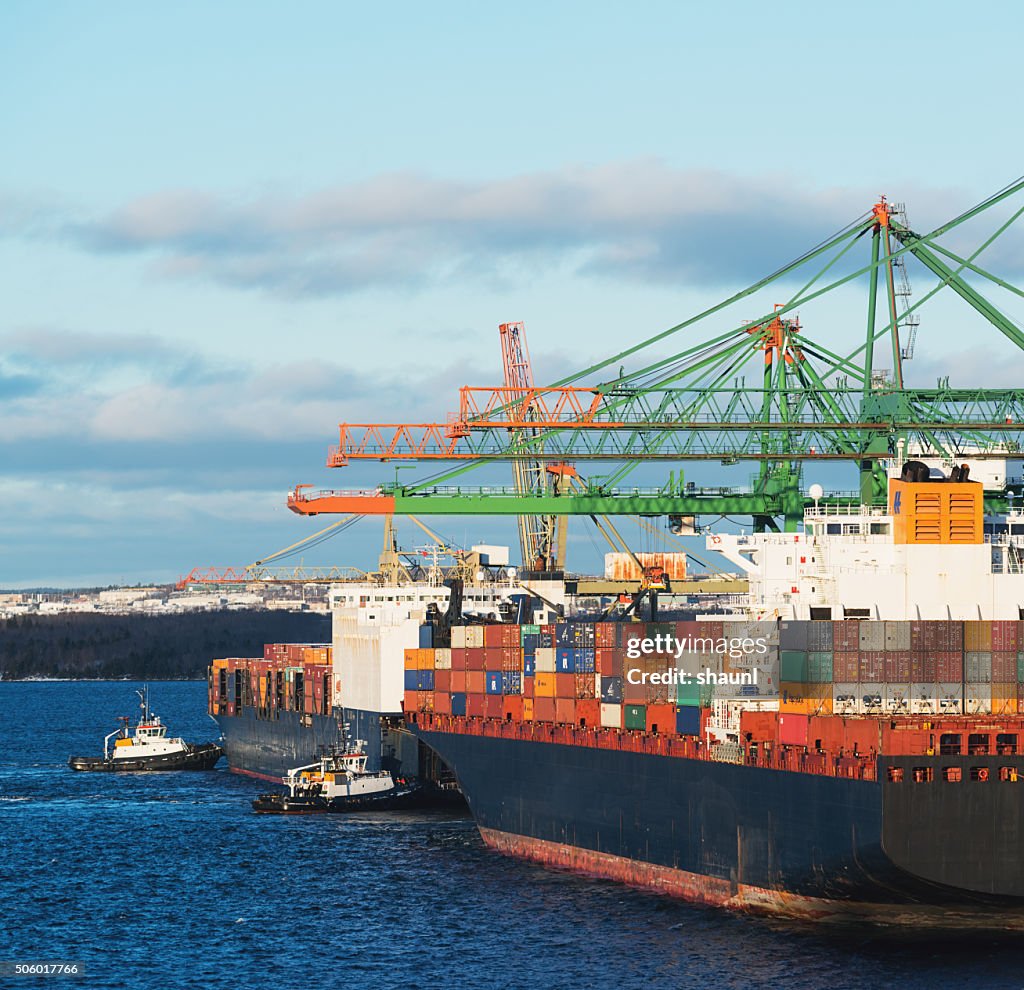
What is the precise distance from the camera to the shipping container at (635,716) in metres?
50.2

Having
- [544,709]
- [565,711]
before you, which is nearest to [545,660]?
[544,709]

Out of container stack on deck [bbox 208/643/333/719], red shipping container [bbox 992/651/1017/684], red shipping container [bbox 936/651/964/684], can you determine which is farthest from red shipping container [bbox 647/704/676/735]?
container stack on deck [bbox 208/643/333/719]

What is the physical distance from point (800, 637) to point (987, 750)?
5.53 meters

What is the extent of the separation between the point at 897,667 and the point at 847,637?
1.42 meters

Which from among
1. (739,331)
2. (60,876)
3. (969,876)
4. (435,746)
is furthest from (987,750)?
(739,331)

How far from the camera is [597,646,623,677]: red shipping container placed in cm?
5141

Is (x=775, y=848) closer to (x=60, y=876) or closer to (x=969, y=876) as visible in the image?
(x=969, y=876)

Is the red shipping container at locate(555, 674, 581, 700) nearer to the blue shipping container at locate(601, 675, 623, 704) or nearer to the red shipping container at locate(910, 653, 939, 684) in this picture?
the blue shipping container at locate(601, 675, 623, 704)

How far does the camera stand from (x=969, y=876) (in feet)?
134

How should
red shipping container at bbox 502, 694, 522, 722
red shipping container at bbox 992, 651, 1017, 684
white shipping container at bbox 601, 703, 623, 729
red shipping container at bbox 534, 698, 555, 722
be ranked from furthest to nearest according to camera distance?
red shipping container at bbox 502, 694, 522, 722
red shipping container at bbox 534, 698, 555, 722
white shipping container at bbox 601, 703, 623, 729
red shipping container at bbox 992, 651, 1017, 684

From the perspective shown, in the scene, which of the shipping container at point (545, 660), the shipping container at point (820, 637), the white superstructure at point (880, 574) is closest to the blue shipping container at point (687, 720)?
the white superstructure at point (880, 574)

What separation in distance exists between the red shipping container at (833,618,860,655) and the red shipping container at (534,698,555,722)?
13043mm

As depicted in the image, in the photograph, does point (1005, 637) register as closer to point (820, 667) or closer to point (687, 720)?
point (820, 667)

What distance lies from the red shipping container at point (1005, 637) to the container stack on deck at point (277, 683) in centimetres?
4100
